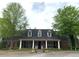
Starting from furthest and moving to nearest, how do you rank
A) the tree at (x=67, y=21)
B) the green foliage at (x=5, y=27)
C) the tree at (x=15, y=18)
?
the tree at (x=67, y=21) → the green foliage at (x=5, y=27) → the tree at (x=15, y=18)

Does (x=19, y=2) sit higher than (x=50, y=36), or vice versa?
(x=19, y=2)

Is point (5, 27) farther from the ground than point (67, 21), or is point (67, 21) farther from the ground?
point (67, 21)

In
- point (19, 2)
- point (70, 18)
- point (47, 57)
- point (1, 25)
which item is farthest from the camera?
point (70, 18)

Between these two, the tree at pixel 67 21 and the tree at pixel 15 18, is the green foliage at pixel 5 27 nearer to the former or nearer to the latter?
the tree at pixel 15 18

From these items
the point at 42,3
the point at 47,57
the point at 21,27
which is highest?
the point at 42,3

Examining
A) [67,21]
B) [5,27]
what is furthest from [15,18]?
[67,21]

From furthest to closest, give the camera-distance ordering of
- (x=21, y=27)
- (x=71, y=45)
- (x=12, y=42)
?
(x=21, y=27), (x=71, y=45), (x=12, y=42)

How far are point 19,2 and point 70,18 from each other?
13.0 feet

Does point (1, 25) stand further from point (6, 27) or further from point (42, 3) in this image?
point (42, 3)

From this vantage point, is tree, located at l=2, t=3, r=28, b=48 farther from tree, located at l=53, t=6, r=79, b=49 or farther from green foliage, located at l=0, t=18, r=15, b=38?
tree, located at l=53, t=6, r=79, b=49

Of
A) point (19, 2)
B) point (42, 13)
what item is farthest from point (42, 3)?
point (19, 2)

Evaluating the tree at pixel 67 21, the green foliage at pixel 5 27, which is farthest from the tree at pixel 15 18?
the tree at pixel 67 21

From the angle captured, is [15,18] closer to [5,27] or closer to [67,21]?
[5,27]

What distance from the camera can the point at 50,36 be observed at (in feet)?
28.2
